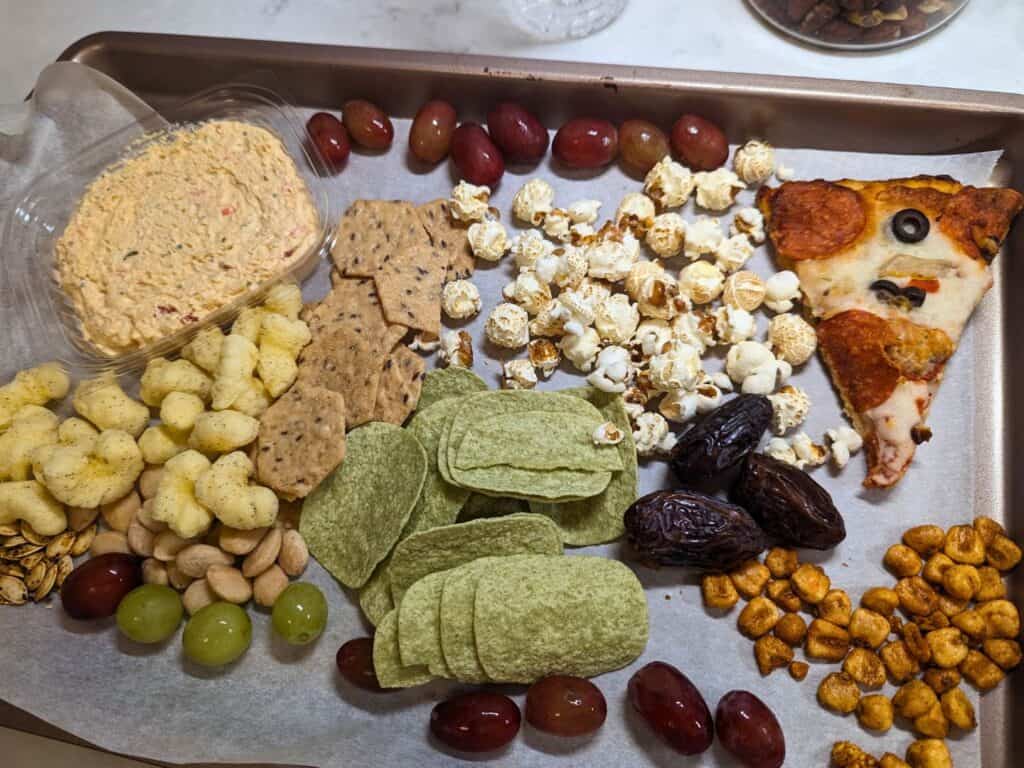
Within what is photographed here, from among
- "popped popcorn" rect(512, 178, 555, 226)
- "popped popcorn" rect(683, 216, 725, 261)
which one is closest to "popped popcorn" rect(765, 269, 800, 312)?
"popped popcorn" rect(683, 216, 725, 261)

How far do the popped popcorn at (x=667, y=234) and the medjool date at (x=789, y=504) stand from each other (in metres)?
0.43

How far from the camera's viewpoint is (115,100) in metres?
1.62

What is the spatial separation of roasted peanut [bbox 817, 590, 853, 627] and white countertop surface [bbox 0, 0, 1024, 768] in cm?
110

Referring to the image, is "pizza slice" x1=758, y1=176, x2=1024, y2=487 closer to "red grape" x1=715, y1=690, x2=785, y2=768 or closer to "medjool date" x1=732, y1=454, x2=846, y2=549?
"medjool date" x1=732, y1=454, x2=846, y2=549

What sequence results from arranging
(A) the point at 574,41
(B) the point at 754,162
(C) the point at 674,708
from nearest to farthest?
(C) the point at 674,708
(B) the point at 754,162
(A) the point at 574,41

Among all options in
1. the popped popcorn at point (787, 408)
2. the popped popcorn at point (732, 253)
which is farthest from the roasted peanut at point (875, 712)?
the popped popcorn at point (732, 253)

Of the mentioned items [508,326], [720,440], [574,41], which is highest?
[574,41]

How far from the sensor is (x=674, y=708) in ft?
4.21

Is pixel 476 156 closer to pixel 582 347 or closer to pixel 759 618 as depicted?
pixel 582 347

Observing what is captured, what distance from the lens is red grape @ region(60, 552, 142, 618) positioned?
4.54 ft

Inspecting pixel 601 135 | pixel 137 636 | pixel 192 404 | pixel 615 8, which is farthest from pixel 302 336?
pixel 615 8

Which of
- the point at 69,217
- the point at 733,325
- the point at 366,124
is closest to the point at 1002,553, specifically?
the point at 733,325

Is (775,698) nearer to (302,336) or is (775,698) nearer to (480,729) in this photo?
(480,729)

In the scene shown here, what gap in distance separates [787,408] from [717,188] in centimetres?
46
